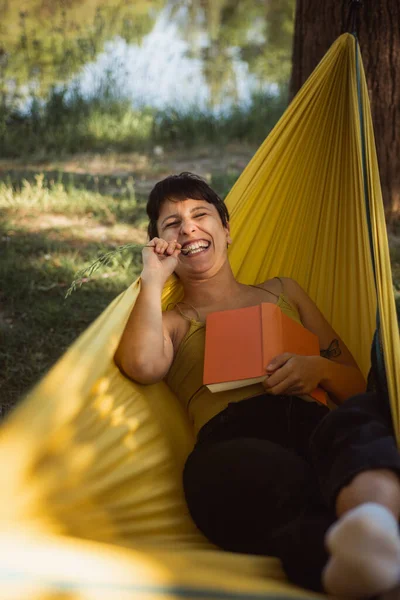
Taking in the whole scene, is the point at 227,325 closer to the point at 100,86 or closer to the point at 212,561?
the point at 212,561

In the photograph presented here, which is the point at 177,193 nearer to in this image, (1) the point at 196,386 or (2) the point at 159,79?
(1) the point at 196,386

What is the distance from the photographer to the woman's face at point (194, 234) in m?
1.84

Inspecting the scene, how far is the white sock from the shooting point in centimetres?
101

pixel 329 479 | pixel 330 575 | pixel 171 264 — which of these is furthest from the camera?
pixel 171 264

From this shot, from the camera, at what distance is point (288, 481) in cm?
135

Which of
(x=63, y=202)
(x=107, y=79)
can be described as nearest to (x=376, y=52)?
(x=63, y=202)

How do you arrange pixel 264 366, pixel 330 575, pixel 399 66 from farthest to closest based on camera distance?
pixel 399 66
pixel 264 366
pixel 330 575

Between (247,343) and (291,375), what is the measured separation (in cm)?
13

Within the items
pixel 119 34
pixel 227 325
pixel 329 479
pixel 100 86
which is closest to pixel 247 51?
pixel 119 34

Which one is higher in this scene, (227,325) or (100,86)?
(100,86)

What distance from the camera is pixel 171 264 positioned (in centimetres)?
178

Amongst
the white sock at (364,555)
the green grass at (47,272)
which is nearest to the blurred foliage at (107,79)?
the green grass at (47,272)

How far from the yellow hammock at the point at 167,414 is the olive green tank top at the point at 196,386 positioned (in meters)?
0.04

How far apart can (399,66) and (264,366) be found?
6.38ft
